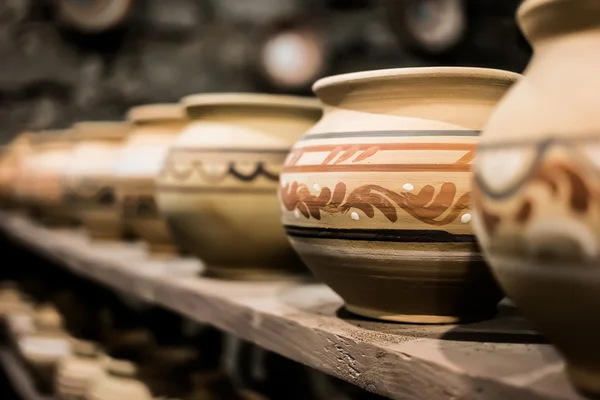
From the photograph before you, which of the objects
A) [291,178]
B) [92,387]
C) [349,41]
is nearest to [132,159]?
[92,387]

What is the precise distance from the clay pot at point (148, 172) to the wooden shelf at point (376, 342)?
0.67ft

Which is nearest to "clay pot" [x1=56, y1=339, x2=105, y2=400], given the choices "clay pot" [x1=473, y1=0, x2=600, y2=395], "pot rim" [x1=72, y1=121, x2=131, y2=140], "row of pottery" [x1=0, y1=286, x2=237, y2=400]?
"row of pottery" [x1=0, y1=286, x2=237, y2=400]

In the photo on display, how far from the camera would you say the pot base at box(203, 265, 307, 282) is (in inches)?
31.4

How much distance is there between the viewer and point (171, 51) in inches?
95.9

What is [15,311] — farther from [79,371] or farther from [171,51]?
[171,51]

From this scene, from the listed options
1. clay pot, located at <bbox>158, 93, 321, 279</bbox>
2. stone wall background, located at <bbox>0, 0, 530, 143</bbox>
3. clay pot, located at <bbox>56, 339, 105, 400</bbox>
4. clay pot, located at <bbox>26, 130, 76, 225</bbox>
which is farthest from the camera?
stone wall background, located at <bbox>0, 0, 530, 143</bbox>

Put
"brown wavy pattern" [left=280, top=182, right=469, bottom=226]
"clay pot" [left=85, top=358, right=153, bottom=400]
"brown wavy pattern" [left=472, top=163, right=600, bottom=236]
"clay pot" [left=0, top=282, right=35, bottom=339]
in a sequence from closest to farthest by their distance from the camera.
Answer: "brown wavy pattern" [left=472, top=163, right=600, bottom=236] < "brown wavy pattern" [left=280, top=182, right=469, bottom=226] < "clay pot" [left=85, top=358, right=153, bottom=400] < "clay pot" [left=0, top=282, right=35, bottom=339]

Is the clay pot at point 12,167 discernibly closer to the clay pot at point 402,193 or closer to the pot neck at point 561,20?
the clay pot at point 402,193

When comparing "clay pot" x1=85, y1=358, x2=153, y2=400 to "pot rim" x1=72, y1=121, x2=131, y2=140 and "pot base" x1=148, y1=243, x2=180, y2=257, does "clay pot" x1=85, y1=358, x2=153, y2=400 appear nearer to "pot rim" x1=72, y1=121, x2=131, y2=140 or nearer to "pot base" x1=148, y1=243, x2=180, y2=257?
"pot base" x1=148, y1=243, x2=180, y2=257

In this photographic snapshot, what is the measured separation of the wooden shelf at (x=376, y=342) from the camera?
384 mm

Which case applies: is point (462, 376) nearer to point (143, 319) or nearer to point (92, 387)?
point (92, 387)

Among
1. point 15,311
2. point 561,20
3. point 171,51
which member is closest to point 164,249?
point 561,20

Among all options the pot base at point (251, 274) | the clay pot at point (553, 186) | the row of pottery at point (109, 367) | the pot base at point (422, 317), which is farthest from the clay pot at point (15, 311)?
the clay pot at point (553, 186)

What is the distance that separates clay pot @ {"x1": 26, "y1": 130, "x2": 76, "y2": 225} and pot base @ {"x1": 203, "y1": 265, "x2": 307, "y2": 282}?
0.74 metres
